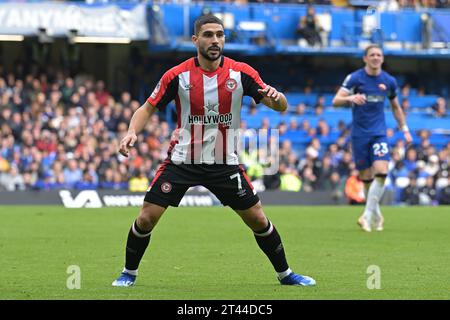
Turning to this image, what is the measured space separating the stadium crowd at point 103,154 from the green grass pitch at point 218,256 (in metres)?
4.85

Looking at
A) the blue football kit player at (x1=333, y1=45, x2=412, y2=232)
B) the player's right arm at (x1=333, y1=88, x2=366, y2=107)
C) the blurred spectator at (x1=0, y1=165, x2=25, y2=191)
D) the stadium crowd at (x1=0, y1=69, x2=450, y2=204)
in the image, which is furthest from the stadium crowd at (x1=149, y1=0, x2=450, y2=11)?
the player's right arm at (x1=333, y1=88, x2=366, y2=107)

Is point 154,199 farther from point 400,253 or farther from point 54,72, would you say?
point 54,72

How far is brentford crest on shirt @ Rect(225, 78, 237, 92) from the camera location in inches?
384

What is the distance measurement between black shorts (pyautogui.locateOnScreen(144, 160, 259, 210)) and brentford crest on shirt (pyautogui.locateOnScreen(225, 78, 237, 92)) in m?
0.68

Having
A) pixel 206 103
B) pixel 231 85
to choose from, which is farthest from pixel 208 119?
pixel 231 85

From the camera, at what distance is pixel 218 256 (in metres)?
13.1

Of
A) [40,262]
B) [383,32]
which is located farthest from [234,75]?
[383,32]

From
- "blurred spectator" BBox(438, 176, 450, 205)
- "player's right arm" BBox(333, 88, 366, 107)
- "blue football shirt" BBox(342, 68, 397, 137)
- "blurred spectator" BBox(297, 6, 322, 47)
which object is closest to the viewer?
"player's right arm" BBox(333, 88, 366, 107)

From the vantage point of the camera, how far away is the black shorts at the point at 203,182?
977 cm

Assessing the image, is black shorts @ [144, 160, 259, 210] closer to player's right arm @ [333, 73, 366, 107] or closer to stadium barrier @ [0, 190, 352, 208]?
player's right arm @ [333, 73, 366, 107]

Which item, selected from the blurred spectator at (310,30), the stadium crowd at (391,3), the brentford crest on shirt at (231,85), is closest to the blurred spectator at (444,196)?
the blurred spectator at (310,30)

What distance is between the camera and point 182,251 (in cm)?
1376

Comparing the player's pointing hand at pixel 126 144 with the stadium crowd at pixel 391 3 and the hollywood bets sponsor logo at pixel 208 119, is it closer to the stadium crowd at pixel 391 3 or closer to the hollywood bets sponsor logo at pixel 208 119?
the hollywood bets sponsor logo at pixel 208 119

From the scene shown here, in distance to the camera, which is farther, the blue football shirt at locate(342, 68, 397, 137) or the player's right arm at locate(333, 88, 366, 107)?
the blue football shirt at locate(342, 68, 397, 137)
